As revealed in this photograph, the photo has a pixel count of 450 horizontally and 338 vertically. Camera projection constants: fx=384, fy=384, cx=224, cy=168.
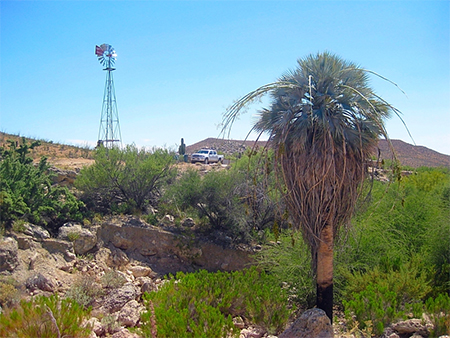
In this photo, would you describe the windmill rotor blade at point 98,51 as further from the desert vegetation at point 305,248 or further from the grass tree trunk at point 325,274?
the grass tree trunk at point 325,274

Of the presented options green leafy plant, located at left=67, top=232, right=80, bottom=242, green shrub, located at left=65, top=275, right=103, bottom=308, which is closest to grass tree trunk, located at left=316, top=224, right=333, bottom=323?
green shrub, located at left=65, top=275, right=103, bottom=308

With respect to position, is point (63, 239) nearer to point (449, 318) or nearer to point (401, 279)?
point (401, 279)

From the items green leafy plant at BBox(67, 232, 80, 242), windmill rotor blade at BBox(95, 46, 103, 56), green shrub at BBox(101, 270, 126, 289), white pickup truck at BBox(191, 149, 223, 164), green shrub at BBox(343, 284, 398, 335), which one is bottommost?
green shrub at BBox(101, 270, 126, 289)

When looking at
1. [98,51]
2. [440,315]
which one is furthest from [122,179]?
[440,315]

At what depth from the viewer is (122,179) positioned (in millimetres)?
18047

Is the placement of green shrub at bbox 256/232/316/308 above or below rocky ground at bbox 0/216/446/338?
above

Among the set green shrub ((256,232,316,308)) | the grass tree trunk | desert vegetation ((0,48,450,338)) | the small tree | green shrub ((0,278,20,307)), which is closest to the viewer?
desert vegetation ((0,48,450,338))

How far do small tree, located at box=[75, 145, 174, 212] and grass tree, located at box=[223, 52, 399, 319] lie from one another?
39.6ft

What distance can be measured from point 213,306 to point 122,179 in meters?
11.4

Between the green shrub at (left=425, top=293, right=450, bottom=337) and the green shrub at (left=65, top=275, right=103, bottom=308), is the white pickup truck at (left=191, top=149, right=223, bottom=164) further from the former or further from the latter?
the green shrub at (left=425, top=293, right=450, bottom=337)

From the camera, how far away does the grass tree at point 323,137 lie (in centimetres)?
648

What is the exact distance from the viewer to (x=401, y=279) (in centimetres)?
797

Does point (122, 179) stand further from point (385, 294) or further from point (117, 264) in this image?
point (385, 294)

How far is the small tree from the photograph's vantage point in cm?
1744
